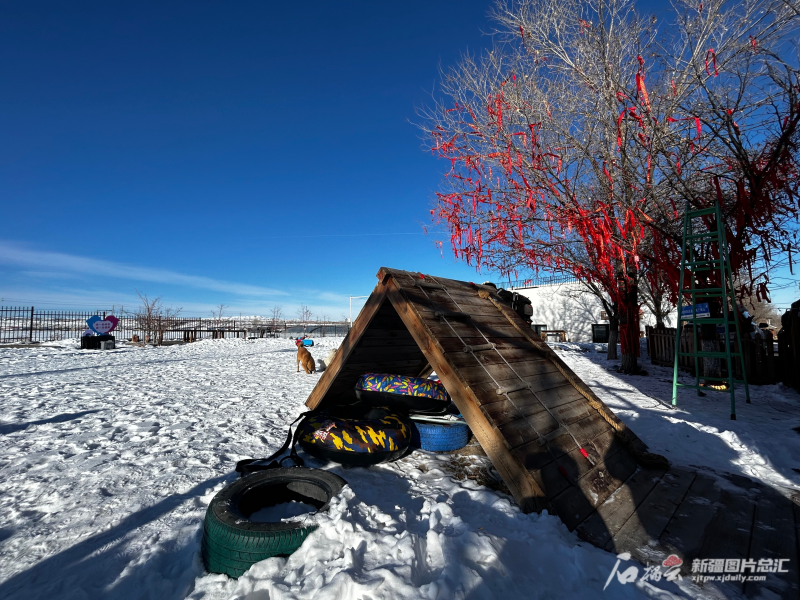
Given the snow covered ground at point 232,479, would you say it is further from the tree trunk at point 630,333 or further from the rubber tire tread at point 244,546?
the tree trunk at point 630,333

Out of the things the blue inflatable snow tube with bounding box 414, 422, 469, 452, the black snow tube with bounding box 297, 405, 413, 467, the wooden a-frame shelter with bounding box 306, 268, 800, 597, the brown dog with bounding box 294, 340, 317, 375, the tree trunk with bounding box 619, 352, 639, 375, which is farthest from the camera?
the tree trunk with bounding box 619, 352, 639, 375

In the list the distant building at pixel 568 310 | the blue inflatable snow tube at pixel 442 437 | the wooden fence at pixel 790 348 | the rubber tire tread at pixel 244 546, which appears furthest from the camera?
the distant building at pixel 568 310

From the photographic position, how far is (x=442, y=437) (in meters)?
3.98

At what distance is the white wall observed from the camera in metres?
27.8

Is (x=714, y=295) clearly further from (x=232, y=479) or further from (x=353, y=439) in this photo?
(x=232, y=479)

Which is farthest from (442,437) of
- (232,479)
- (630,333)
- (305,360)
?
(630,333)

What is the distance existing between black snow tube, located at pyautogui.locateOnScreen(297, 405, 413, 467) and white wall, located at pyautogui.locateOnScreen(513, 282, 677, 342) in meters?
25.3

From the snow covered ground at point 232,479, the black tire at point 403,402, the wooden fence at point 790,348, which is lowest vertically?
the snow covered ground at point 232,479

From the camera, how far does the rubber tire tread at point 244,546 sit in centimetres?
198

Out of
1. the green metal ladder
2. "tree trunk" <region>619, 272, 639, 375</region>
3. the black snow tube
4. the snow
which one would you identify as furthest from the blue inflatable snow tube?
"tree trunk" <region>619, 272, 639, 375</region>

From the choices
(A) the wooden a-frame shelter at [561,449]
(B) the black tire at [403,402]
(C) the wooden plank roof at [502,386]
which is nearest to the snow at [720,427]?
(A) the wooden a-frame shelter at [561,449]

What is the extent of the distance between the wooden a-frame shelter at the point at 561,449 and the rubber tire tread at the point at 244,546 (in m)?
1.42

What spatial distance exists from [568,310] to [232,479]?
29733mm

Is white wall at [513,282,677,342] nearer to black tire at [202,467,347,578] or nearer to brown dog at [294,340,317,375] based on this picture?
brown dog at [294,340,317,375]
